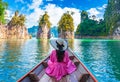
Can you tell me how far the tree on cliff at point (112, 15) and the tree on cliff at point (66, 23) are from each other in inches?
1019

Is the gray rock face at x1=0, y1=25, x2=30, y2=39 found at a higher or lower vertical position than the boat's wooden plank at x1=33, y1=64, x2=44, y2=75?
higher

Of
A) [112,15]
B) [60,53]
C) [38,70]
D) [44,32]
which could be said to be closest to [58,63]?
[60,53]

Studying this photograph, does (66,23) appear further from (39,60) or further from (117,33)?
(39,60)

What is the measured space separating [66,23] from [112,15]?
→ 33.7m

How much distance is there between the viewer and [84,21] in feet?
648

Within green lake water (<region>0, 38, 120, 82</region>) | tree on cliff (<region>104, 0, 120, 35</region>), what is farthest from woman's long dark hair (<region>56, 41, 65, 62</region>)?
tree on cliff (<region>104, 0, 120, 35</region>)

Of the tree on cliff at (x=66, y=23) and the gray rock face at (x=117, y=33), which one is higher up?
the tree on cliff at (x=66, y=23)

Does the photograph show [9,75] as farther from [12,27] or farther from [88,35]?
[88,35]

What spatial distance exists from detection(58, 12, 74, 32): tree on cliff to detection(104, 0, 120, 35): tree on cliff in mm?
25893

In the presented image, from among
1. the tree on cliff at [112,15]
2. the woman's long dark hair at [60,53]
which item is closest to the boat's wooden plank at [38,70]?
the woman's long dark hair at [60,53]

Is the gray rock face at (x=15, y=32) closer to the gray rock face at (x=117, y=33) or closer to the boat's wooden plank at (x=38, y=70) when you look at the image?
the gray rock face at (x=117, y=33)

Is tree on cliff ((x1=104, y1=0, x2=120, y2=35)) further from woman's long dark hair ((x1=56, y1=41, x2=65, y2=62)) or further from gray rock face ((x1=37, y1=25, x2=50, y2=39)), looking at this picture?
woman's long dark hair ((x1=56, y1=41, x2=65, y2=62))

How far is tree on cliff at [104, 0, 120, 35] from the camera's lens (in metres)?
160

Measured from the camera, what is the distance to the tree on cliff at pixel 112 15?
16038 cm
